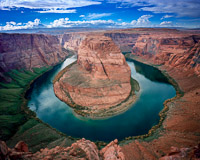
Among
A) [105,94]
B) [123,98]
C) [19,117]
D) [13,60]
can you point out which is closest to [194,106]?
[123,98]

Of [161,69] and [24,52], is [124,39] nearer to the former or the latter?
[161,69]

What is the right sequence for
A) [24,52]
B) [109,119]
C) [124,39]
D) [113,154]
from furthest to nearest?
[124,39] → [24,52] → [109,119] → [113,154]

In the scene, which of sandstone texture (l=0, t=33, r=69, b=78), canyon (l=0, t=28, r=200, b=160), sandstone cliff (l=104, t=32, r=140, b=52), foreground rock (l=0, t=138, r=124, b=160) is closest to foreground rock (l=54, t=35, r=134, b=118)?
canyon (l=0, t=28, r=200, b=160)

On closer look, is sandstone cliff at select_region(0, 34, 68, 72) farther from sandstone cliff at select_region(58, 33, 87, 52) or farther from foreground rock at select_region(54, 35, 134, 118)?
sandstone cliff at select_region(58, 33, 87, 52)

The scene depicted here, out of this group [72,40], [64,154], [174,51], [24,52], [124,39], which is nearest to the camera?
[64,154]

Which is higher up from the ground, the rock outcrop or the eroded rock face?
the rock outcrop

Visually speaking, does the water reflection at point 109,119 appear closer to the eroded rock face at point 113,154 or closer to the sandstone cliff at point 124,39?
the eroded rock face at point 113,154

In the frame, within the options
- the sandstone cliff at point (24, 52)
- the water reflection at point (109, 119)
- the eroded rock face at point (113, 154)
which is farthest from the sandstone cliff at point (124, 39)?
the eroded rock face at point (113, 154)

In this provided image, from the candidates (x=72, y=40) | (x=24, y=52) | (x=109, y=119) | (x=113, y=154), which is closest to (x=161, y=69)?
(x=109, y=119)
